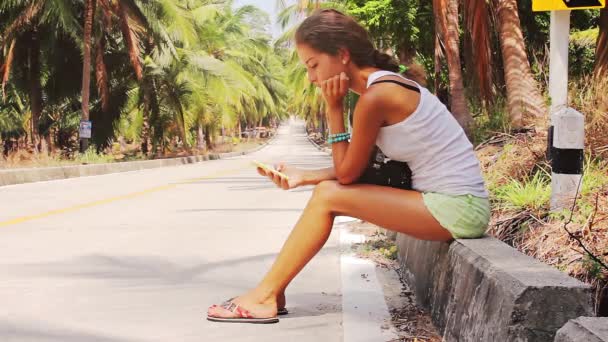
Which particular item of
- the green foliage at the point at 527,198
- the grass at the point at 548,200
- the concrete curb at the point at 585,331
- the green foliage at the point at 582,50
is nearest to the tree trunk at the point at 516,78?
the grass at the point at 548,200

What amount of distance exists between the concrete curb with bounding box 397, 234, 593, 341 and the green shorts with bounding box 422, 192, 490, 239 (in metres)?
0.09

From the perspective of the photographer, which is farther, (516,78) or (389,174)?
(516,78)

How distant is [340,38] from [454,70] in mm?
8770

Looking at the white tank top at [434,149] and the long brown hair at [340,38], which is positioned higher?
the long brown hair at [340,38]

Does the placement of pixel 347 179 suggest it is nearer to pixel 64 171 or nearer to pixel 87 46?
pixel 64 171

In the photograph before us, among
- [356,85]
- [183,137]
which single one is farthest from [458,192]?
[183,137]

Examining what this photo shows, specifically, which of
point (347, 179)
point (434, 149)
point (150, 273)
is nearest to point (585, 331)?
point (434, 149)

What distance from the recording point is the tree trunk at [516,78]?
364 inches

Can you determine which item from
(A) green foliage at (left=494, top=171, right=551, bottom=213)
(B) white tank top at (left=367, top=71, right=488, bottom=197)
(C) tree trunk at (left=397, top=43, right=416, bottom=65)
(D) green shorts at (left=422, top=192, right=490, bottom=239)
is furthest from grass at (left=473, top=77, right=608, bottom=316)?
(C) tree trunk at (left=397, top=43, right=416, bottom=65)

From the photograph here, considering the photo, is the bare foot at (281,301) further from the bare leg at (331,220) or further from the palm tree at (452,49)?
the palm tree at (452,49)

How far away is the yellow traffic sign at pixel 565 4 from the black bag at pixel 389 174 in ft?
6.33

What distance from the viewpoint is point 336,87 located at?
3.80 m

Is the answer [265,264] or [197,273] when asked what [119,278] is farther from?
[265,264]

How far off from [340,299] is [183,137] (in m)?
32.2
